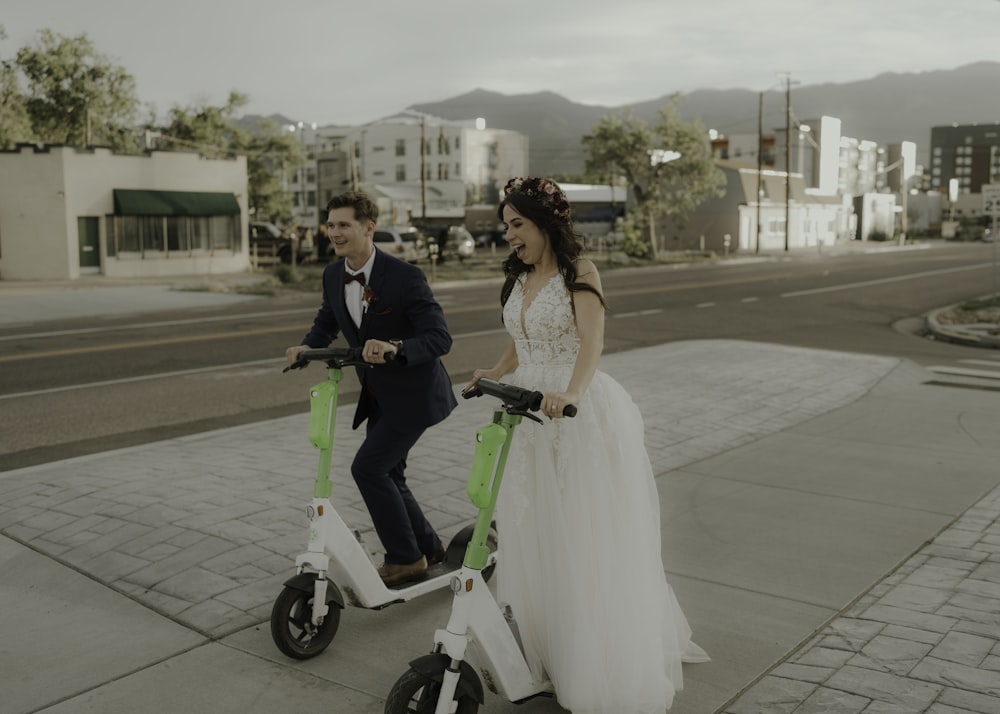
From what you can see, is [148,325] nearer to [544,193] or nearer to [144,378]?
[144,378]

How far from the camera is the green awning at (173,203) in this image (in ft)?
117

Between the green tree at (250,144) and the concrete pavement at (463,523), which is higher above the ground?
the green tree at (250,144)

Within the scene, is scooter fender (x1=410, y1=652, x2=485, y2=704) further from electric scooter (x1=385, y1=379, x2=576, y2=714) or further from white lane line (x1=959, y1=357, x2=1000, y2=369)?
white lane line (x1=959, y1=357, x2=1000, y2=369)

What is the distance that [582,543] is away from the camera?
3783 mm

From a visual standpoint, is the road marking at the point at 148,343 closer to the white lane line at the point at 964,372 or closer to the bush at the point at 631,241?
the white lane line at the point at 964,372

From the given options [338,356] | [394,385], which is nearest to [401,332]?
[394,385]

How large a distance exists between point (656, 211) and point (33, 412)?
4408cm

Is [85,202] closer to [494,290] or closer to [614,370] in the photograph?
[494,290]

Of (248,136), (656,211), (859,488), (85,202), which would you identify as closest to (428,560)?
(859,488)

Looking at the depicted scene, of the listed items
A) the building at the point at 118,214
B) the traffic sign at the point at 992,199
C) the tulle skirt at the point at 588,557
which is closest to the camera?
the tulle skirt at the point at 588,557

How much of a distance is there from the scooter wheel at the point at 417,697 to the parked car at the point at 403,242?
35477 mm

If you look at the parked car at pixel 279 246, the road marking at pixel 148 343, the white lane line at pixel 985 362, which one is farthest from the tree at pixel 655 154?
Answer: the white lane line at pixel 985 362

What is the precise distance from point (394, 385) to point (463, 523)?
Answer: 6.05 ft

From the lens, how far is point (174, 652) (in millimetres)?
4391
